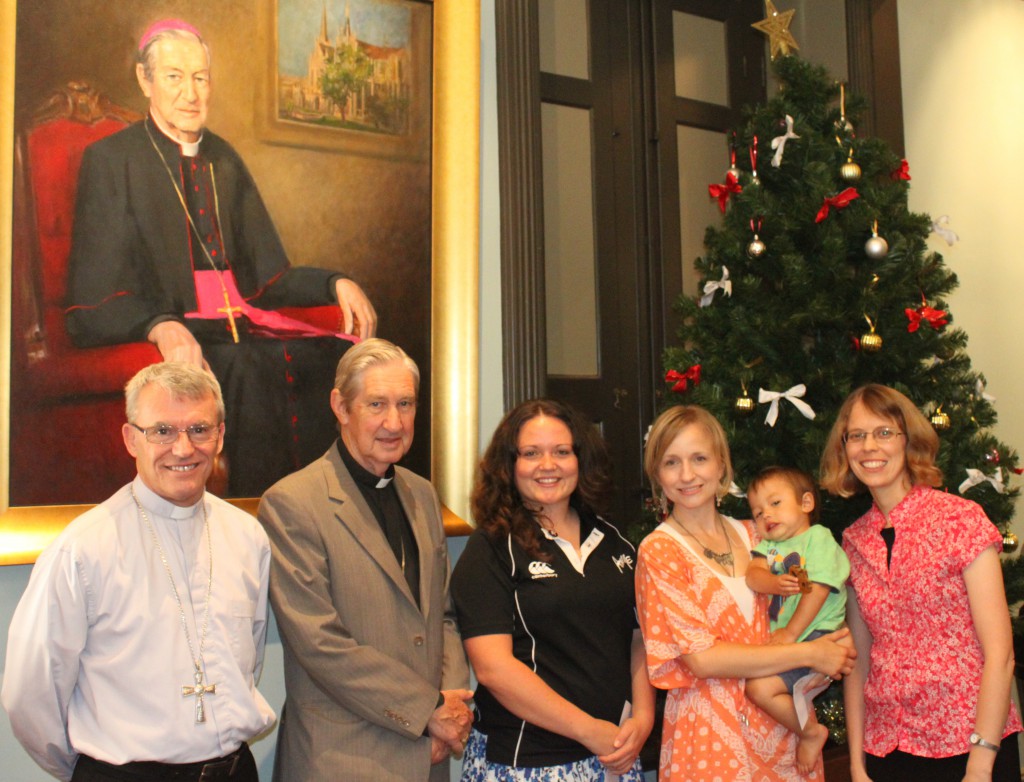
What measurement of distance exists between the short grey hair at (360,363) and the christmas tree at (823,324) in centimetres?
129

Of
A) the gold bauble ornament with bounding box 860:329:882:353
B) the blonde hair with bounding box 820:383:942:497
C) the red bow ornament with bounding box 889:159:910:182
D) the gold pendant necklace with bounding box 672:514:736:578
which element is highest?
the red bow ornament with bounding box 889:159:910:182

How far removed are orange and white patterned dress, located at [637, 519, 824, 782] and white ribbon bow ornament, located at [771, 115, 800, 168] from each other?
5.73 ft

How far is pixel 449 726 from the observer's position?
232cm

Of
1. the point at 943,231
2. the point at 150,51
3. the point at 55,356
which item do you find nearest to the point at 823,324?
the point at 943,231

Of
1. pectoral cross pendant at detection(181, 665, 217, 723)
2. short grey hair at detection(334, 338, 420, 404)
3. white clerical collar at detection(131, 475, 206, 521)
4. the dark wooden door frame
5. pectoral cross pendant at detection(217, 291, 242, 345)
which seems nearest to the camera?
pectoral cross pendant at detection(181, 665, 217, 723)

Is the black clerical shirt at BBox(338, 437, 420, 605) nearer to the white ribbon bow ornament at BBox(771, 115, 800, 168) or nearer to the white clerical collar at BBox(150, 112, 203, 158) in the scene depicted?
the white clerical collar at BBox(150, 112, 203, 158)

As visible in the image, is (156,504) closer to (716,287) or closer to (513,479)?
(513,479)

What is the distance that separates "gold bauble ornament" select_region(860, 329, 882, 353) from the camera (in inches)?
126

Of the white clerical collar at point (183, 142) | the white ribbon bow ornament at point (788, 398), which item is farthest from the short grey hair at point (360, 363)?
the white ribbon bow ornament at point (788, 398)

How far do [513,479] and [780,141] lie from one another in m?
1.83

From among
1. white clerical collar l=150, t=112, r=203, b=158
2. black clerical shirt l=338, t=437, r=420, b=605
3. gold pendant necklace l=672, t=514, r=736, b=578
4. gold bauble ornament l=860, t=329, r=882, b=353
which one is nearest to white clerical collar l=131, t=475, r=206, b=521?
black clerical shirt l=338, t=437, r=420, b=605

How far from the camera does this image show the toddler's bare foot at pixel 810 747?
2396 millimetres

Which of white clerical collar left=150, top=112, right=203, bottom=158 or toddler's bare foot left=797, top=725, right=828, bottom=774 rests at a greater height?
white clerical collar left=150, top=112, right=203, bottom=158

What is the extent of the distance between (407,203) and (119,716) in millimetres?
2123
